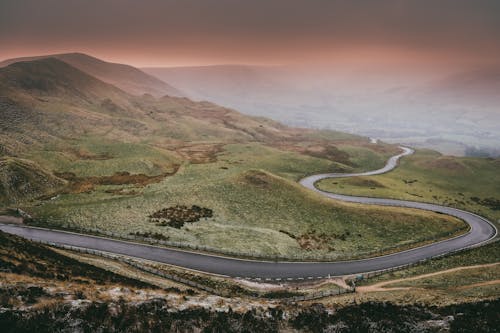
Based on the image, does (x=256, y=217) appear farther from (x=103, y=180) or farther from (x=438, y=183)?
(x=438, y=183)

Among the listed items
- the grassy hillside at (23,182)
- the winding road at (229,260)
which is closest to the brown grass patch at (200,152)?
the grassy hillside at (23,182)

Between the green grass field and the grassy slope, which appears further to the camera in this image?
the grassy slope

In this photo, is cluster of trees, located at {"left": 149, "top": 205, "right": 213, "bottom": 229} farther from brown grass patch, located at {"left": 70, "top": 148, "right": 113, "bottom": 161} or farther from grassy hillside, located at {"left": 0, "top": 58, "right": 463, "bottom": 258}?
brown grass patch, located at {"left": 70, "top": 148, "right": 113, "bottom": 161}

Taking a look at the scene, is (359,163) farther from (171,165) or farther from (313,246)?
(313,246)

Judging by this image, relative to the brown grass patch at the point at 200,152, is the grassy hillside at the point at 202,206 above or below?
below

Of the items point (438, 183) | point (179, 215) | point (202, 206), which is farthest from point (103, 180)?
point (438, 183)

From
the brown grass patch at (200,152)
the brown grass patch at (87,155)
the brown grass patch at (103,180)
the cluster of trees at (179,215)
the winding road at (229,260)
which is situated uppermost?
the brown grass patch at (200,152)

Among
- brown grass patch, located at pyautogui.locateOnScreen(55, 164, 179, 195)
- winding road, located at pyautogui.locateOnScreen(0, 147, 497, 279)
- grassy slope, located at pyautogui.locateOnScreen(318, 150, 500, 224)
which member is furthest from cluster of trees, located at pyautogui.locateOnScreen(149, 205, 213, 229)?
grassy slope, located at pyautogui.locateOnScreen(318, 150, 500, 224)

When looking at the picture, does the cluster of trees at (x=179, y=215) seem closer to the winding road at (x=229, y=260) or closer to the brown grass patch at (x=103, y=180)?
the winding road at (x=229, y=260)

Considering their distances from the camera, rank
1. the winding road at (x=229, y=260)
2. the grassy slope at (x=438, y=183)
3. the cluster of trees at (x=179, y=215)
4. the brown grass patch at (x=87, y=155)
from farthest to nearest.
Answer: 1. the brown grass patch at (x=87, y=155)
2. the grassy slope at (x=438, y=183)
3. the cluster of trees at (x=179, y=215)
4. the winding road at (x=229, y=260)

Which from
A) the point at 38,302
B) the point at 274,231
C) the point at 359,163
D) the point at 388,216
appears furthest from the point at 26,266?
the point at 359,163

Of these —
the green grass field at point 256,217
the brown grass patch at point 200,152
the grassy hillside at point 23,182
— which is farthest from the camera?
the brown grass patch at point 200,152

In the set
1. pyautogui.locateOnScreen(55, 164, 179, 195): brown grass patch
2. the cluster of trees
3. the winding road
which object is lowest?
the winding road

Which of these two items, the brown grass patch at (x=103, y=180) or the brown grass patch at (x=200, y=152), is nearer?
the brown grass patch at (x=103, y=180)
